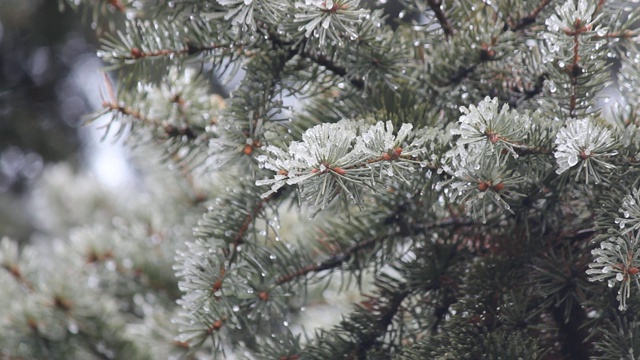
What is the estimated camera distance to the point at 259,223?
114 centimetres

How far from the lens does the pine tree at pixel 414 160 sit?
0.56 meters

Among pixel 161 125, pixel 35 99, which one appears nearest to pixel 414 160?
pixel 161 125

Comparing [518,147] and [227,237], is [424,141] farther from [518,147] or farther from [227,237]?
[227,237]

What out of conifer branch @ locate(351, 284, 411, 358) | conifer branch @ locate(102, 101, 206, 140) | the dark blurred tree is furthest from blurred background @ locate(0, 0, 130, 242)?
conifer branch @ locate(351, 284, 411, 358)

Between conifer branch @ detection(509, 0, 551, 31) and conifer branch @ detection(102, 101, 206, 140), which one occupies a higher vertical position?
conifer branch @ detection(509, 0, 551, 31)

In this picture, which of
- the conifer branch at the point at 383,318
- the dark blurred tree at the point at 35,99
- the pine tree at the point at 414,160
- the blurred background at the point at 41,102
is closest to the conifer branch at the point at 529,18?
the pine tree at the point at 414,160

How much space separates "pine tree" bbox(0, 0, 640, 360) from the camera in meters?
0.56

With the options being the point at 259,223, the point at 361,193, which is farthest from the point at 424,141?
the point at 259,223

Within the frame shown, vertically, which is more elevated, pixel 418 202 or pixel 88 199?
pixel 88 199

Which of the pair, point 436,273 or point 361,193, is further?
point 436,273

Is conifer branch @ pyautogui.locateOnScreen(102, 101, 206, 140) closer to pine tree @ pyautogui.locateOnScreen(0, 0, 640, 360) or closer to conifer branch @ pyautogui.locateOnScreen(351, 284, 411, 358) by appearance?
pine tree @ pyautogui.locateOnScreen(0, 0, 640, 360)

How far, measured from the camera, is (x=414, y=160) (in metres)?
0.58

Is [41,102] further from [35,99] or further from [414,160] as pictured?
[414,160]

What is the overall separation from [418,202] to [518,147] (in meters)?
0.19
